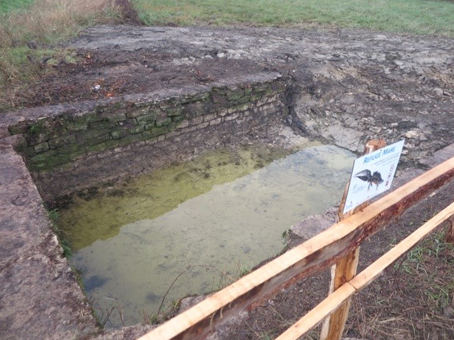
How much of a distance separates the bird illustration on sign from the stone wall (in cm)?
393

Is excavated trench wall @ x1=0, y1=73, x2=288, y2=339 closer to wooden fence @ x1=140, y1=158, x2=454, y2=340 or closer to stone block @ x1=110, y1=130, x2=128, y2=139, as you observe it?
stone block @ x1=110, y1=130, x2=128, y2=139

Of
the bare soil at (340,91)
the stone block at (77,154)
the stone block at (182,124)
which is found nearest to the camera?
the bare soil at (340,91)

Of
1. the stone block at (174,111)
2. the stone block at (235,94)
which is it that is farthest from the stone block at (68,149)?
the stone block at (235,94)

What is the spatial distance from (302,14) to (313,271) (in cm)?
1362

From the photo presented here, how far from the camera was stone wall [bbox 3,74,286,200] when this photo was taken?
430 cm

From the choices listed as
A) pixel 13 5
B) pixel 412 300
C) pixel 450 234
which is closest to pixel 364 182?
pixel 412 300

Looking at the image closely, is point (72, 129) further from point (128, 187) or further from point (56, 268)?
point (56, 268)

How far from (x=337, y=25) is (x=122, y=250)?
11.4 metres

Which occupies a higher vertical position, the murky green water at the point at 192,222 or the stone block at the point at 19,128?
the stone block at the point at 19,128

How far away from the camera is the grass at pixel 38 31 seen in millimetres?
5512

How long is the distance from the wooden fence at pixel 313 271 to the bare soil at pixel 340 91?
62cm

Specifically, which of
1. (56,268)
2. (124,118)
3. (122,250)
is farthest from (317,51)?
(56,268)

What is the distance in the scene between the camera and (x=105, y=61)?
6.52m

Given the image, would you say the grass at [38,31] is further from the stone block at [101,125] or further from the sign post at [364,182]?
the sign post at [364,182]
